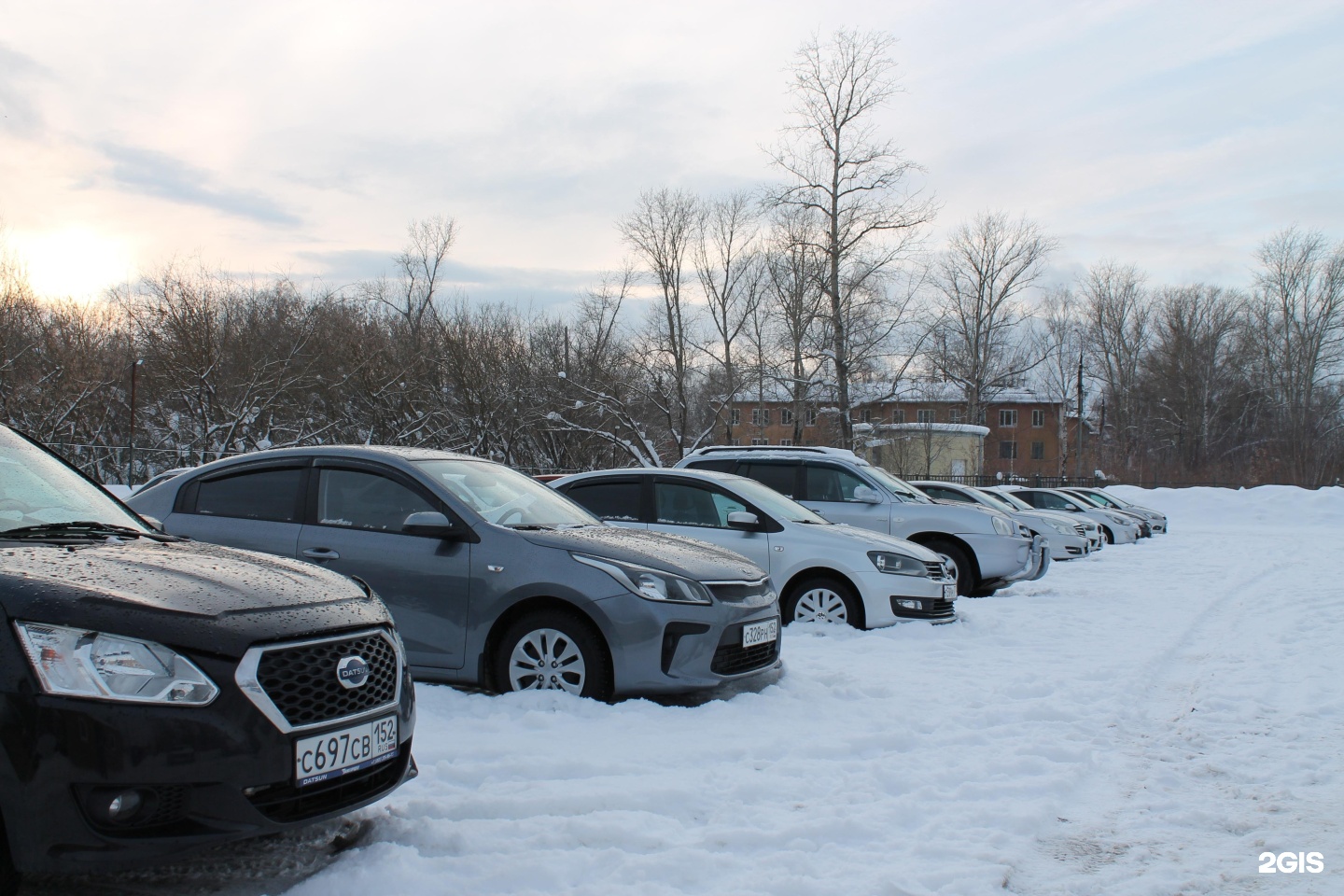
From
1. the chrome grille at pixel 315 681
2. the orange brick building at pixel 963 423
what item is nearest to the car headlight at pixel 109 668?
the chrome grille at pixel 315 681

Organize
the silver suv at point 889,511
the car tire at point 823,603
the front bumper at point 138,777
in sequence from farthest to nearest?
the silver suv at point 889,511 → the car tire at point 823,603 → the front bumper at point 138,777

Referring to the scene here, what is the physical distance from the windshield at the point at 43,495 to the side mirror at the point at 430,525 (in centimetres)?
163

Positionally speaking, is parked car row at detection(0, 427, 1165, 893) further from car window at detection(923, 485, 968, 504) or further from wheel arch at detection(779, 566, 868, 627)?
car window at detection(923, 485, 968, 504)

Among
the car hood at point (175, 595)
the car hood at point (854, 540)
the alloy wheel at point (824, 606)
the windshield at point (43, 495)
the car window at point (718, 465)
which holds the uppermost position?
the car window at point (718, 465)

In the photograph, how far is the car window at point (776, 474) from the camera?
11.7m

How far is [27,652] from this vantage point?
2.67 meters

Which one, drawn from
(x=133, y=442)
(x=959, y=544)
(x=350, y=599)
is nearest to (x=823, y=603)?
(x=959, y=544)

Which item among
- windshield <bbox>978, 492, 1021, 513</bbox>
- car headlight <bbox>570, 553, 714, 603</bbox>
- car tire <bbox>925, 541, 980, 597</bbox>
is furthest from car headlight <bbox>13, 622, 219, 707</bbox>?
windshield <bbox>978, 492, 1021, 513</bbox>

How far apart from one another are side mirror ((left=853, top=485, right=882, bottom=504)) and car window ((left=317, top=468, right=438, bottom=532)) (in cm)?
685

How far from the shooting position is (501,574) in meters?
5.60

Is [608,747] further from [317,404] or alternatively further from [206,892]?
[317,404]

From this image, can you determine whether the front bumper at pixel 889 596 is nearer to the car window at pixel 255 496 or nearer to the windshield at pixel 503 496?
the windshield at pixel 503 496

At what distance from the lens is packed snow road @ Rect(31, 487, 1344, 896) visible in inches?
136

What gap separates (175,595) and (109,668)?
0.32m
